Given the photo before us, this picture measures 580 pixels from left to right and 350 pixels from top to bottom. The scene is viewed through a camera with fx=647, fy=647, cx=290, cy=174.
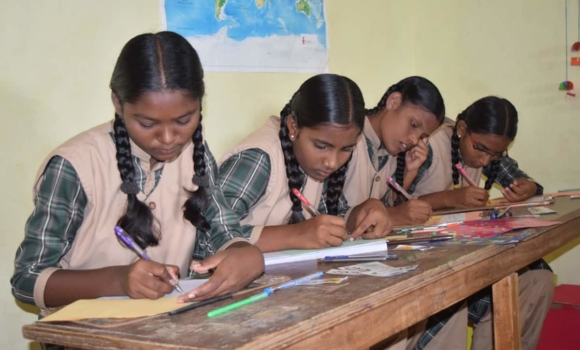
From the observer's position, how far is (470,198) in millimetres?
2607

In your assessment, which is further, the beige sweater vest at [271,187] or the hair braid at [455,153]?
the hair braid at [455,153]

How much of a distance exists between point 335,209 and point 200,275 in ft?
2.60

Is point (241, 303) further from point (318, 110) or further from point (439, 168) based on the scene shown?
point (439, 168)

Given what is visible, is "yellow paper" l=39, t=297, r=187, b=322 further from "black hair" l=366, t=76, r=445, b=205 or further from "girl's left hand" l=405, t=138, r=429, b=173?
"girl's left hand" l=405, t=138, r=429, b=173

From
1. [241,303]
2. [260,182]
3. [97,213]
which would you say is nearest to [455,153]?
[260,182]

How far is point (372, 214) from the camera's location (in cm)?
189

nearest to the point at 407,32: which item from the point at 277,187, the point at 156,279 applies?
the point at 277,187

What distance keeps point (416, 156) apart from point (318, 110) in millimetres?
858

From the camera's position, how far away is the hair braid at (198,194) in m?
1.59

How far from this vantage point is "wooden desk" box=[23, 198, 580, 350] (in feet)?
3.11

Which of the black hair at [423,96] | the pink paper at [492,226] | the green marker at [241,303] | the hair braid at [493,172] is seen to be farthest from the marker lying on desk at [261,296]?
the hair braid at [493,172]

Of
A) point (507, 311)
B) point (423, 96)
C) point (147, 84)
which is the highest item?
point (147, 84)

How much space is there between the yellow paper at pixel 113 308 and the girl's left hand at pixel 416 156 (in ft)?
5.26

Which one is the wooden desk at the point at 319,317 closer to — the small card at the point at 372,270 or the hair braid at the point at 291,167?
the small card at the point at 372,270
